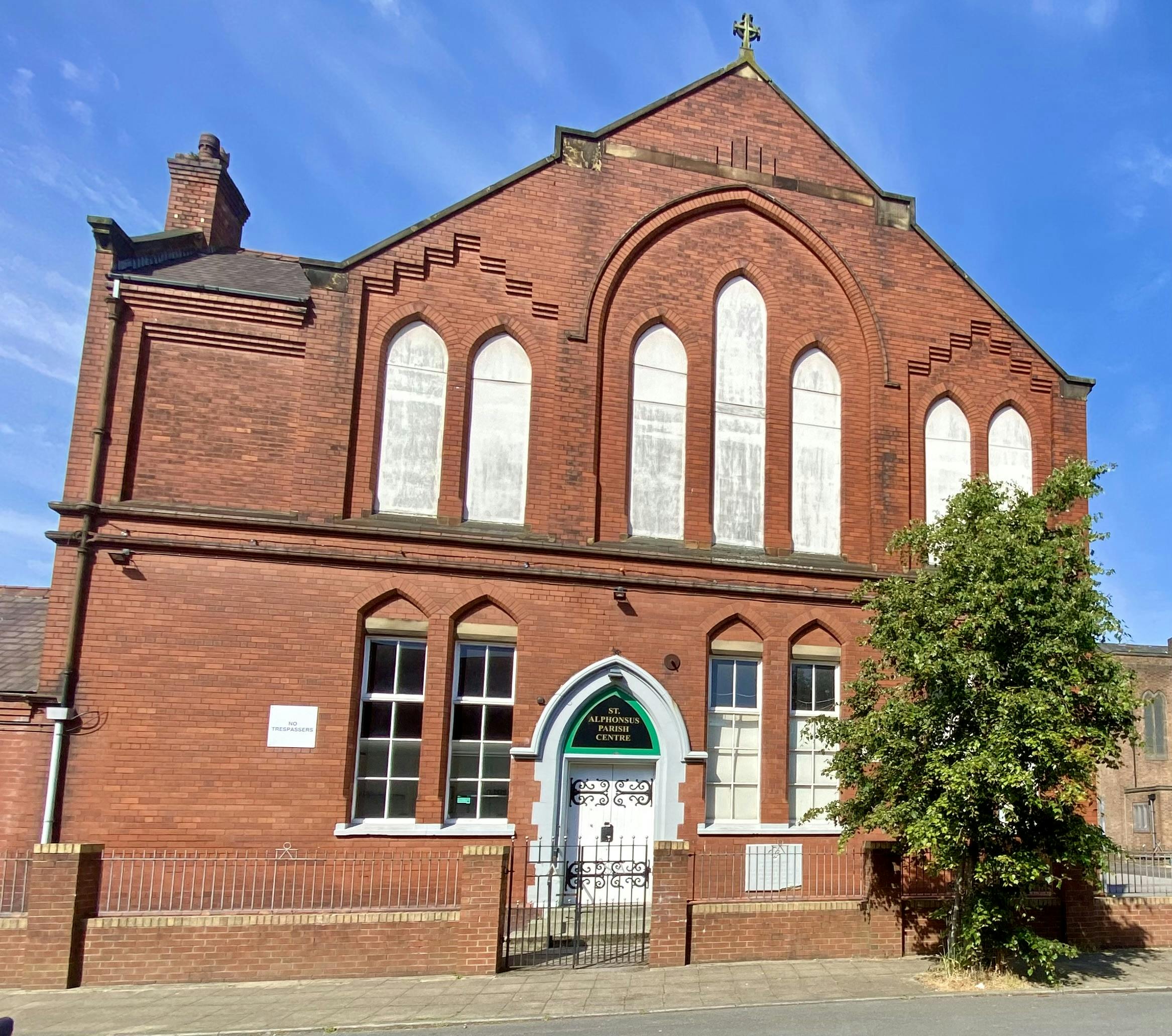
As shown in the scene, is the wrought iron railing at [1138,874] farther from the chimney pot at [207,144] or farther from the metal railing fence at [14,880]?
the chimney pot at [207,144]

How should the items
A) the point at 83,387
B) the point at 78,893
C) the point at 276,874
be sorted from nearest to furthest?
the point at 78,893, the point at 276,874, the point at 83,387

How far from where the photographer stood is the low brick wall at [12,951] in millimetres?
10609

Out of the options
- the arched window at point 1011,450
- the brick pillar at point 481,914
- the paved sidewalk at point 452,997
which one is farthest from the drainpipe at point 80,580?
the arched window at point 1011,450

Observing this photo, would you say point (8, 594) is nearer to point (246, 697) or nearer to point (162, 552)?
point (162, 552)

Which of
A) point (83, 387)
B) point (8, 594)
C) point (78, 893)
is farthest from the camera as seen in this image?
point (8, 594)

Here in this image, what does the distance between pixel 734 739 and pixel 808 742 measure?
1.18 metres

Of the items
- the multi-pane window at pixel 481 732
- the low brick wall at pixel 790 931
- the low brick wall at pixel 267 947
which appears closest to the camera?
the low brick wall at pixel 267 947

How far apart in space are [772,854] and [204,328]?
11037 millimetres

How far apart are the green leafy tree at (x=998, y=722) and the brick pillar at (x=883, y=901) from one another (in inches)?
11.8

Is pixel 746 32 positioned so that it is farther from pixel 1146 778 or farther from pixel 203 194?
pixel 1146 778

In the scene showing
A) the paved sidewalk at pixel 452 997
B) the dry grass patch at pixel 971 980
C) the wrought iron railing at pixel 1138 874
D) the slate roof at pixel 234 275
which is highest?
the slate roof at pixel 234 275

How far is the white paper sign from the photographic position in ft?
43.5

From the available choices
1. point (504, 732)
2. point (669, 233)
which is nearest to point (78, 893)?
point (504, 732)

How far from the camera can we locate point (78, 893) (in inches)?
422
